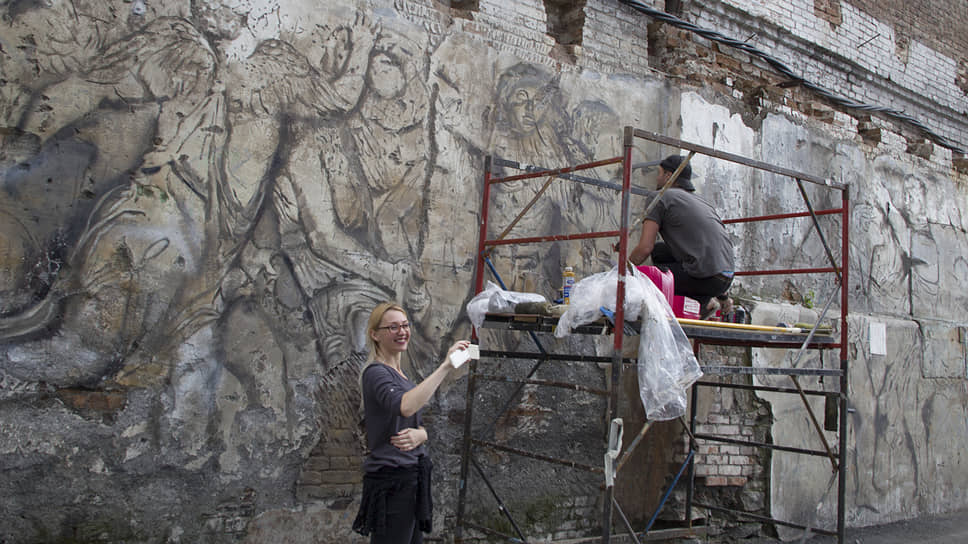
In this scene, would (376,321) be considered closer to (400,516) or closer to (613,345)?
(400,516)

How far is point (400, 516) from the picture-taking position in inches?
Answer: 130

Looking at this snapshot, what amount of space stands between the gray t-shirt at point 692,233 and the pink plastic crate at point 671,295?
0.74 feet

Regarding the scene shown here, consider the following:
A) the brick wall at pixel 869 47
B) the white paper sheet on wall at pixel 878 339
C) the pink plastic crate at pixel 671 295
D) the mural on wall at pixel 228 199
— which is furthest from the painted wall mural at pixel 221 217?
the white paper sheet on wall at pixel 878 339

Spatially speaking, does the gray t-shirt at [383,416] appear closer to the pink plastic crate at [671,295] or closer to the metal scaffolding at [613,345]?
the metal scaffolding at [613,345]

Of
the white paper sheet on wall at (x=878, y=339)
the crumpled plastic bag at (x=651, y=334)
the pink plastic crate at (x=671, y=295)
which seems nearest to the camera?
the crumpled plastic bag at (x=651, y=334)

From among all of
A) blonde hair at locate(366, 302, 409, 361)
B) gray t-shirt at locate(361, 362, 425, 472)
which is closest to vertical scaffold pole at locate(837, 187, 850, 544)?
gray t-shirt at locate(361, 362, 425, 472)

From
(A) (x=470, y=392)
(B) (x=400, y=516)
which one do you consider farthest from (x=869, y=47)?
(B) (x=400, y=516)

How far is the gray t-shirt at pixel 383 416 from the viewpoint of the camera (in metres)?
3.30

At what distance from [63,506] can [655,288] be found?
3.04 m

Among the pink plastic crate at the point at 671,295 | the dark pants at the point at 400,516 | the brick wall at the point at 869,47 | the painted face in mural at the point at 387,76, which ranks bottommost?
the dark pants at the point at 400,516

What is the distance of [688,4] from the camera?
6355mm

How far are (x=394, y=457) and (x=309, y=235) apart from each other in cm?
156

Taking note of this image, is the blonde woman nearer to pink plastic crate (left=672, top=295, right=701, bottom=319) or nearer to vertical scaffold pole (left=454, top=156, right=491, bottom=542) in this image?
vertical scaffold pole (left=454, top=156, right=491, bottom=542)

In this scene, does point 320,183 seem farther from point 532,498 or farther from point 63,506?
point 532,498
